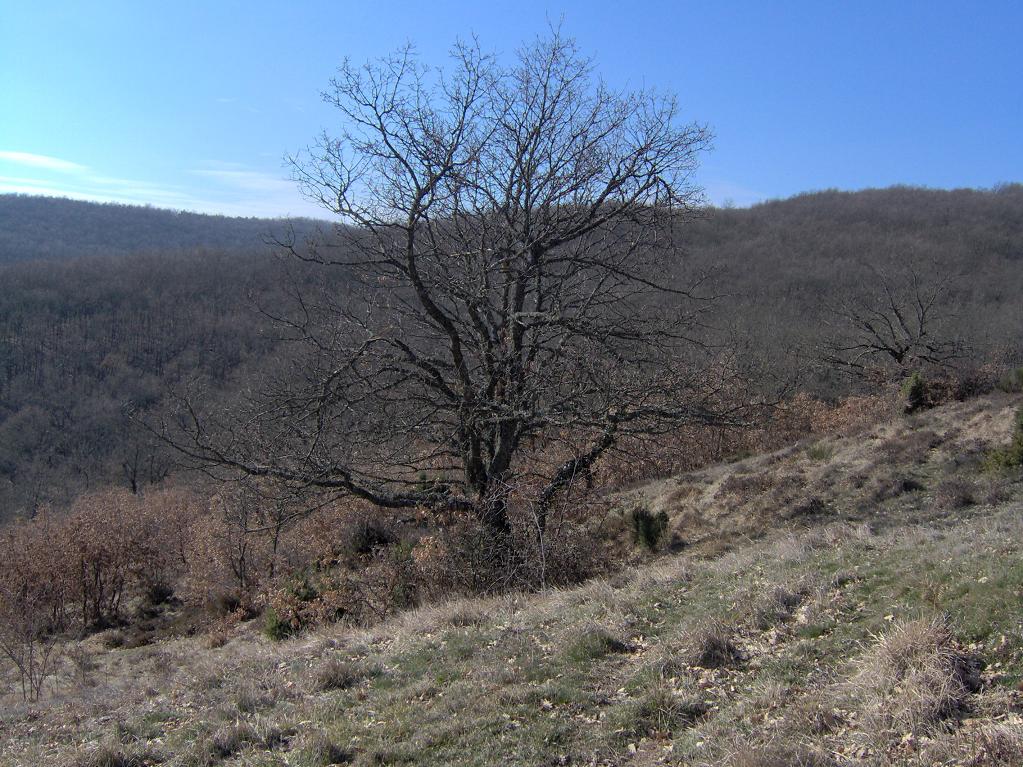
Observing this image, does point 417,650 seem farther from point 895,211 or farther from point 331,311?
point 895,211

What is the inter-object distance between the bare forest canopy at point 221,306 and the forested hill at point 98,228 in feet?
5.84

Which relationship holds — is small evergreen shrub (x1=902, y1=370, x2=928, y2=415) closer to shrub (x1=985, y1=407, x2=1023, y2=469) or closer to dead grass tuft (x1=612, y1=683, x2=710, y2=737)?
shrub (x1=985, y1=407, x2=1023, y2=469)

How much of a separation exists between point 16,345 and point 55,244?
4583 cm

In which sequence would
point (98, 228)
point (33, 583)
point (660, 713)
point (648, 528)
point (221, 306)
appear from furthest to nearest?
point (98, 228) → point (221, 306) → point (33, 583) → point (648, 528) → point (660, 713)

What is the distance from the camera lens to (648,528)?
11.0 m

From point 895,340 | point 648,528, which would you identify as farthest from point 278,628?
point 895,340

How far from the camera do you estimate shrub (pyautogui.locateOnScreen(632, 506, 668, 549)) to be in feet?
36.0

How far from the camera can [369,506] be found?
14.5m

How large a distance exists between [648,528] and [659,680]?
681 cm

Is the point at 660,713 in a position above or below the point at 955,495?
below

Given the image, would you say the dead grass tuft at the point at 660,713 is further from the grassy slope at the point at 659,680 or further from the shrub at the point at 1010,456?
the shrub at the point at 1010,456

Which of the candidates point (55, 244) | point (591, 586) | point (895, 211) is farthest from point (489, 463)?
point (55, 244)

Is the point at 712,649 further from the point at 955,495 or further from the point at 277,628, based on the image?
the point at 277,628

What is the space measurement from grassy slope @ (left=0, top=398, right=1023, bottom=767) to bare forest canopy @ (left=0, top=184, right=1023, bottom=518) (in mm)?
24692
